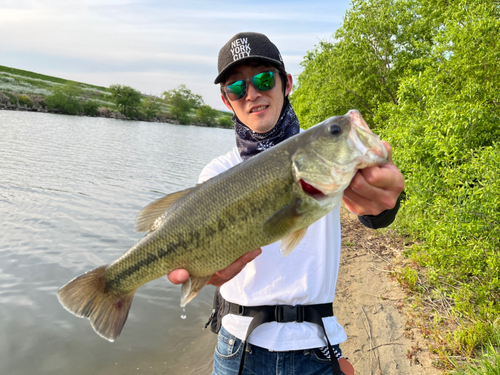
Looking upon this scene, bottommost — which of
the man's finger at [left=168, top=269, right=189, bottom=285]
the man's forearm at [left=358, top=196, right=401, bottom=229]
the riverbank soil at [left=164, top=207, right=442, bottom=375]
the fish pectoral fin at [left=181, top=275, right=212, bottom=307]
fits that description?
the riverbank soil at [left=164, top=207, right=442, bottom=375]

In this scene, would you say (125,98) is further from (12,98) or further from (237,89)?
(237,89)

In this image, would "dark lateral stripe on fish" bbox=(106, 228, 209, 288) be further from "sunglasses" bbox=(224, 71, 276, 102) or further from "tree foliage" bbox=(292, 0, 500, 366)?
"tree foliage" bbox=(292, 0, 500, 366)

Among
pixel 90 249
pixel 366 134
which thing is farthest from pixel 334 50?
pixel 366 134

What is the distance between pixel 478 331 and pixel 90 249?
8948 millimetres

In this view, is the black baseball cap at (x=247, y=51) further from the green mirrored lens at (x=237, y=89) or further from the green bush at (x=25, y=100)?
the green bush at (x=25, y=100)

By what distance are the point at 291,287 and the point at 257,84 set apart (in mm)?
1857

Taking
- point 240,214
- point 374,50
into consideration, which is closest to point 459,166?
point 240,214

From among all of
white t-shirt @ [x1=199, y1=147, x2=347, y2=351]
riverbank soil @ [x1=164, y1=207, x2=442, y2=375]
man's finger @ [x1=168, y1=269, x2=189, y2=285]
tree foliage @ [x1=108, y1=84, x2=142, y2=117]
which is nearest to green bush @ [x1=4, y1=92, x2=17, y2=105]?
tree foliage @ [x1=108, y1=84, x2=142, y2=117]

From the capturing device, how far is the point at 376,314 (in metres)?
5.23

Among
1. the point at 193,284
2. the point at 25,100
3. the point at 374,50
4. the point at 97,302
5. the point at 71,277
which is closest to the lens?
the point at 193,284

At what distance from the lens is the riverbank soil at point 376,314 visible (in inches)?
165

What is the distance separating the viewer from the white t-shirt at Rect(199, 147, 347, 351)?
7.18 feet

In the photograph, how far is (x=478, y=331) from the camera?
12.9 feet

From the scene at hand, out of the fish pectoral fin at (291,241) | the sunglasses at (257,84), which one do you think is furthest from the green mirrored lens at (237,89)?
the fish pectoral fin at (291,241)
